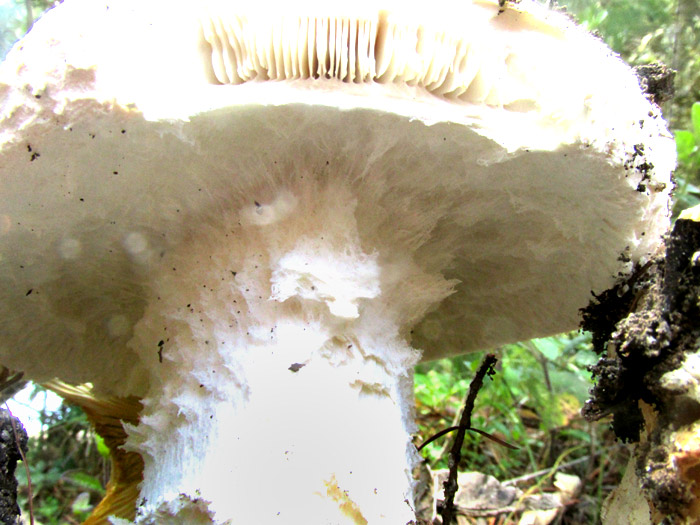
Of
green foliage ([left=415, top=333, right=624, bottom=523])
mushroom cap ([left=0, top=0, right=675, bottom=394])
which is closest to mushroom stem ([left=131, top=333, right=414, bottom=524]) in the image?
mushroom cap ([left=0, top=0, right=675, bottom=394])

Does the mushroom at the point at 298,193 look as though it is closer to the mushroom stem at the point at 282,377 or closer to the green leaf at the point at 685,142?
the mushroom stem at the point at 282,377

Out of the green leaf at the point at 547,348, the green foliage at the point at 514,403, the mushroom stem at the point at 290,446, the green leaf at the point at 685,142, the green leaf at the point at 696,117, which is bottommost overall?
the green foliage at the point at 514,403

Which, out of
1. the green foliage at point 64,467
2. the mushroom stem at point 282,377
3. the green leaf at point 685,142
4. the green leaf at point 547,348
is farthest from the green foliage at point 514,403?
the green foliage at point 64,467

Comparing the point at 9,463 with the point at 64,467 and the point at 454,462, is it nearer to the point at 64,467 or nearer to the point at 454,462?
the point at 454,462

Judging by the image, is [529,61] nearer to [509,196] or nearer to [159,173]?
[509,196]

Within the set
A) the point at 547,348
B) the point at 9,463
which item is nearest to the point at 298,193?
the point at 9,463

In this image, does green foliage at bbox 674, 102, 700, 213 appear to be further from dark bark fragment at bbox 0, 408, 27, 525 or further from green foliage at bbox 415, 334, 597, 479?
dark bark fragment at bbox 0, 408, 27, 525

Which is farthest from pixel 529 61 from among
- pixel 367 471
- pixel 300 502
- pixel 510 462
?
pixel 510 462
